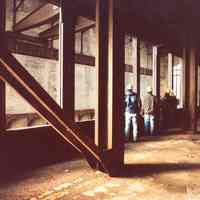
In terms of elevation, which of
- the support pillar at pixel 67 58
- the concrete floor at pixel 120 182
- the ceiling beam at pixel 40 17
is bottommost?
the concrete floor at pixel 120 182

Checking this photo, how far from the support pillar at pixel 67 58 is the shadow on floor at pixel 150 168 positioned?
174 cm

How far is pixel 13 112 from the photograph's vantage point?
10672mm

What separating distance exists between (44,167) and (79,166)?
0.67 meters

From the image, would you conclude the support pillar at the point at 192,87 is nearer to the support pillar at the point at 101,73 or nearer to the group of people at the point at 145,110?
the group of people at the point at 145,110

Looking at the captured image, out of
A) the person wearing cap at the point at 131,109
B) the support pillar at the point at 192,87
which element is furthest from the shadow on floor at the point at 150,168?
the support pillar at the point at 192,87

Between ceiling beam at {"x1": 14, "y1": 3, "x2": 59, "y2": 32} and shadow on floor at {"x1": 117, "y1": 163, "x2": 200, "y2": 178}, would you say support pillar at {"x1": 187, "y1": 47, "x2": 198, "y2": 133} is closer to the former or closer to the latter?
shadow on floor at {"x1": 117, "y1": 163, "x2": 200, "y2": 178}

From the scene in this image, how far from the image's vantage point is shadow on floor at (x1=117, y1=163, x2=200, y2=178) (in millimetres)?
5217

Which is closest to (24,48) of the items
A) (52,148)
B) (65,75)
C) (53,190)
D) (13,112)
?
(13,112)

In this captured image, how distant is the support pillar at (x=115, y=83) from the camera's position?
5203 mm

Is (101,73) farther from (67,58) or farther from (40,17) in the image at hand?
(40,17)

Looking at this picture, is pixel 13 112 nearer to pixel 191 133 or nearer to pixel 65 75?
pixel 65 75

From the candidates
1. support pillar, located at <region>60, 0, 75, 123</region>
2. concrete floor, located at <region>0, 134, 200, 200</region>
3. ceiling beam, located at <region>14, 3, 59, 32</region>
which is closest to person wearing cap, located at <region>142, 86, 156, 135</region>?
concrete floor, located at <region>0, 134, 200, 200</region>

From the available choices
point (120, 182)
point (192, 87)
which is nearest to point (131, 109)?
point (192, 87)

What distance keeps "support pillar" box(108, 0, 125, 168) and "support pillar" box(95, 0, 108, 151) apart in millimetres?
86
